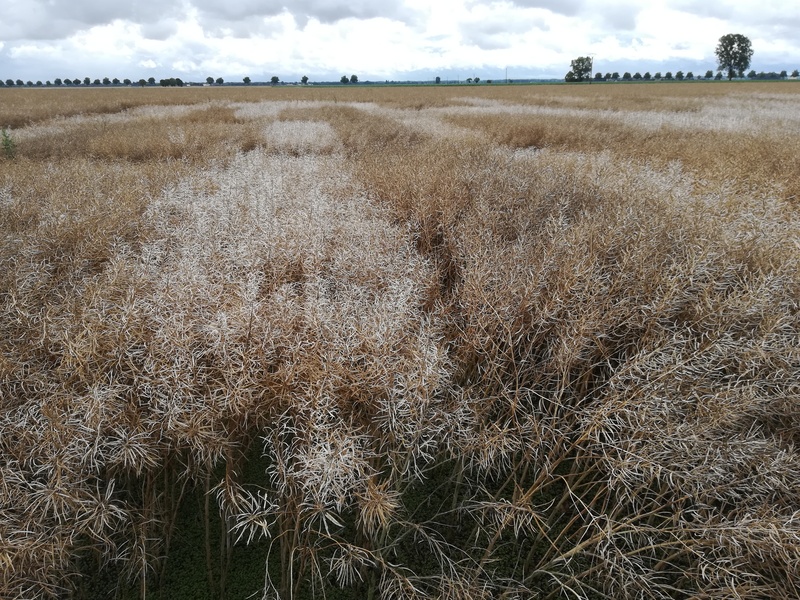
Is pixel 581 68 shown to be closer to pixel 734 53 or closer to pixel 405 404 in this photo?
pixel 734 53

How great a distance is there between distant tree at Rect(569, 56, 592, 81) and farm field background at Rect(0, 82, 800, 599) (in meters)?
69.2

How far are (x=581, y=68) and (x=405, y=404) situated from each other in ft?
243

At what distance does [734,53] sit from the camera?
198 ft

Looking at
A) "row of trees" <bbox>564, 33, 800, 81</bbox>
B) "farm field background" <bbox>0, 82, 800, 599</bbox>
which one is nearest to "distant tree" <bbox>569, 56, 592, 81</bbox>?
"row of trees" <bbox>564, 33, 800, 81</bbox>

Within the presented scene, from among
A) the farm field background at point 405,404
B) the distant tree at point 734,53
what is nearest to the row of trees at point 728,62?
the distant tree at point 734,53

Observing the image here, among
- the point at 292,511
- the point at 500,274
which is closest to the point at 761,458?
the point at 500,274

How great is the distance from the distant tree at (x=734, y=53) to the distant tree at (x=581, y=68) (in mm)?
17870

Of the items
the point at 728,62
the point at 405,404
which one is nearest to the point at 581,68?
the point at 728,62

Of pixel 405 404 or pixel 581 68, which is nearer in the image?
pixel 405 404

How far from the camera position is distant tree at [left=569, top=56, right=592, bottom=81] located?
6247 cm

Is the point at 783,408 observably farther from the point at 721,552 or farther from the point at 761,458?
the point at 721,552

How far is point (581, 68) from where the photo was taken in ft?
206

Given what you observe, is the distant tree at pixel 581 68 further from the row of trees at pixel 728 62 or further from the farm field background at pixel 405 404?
the farm field background at pixel 405 404

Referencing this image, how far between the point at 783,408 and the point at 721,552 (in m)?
0.92
